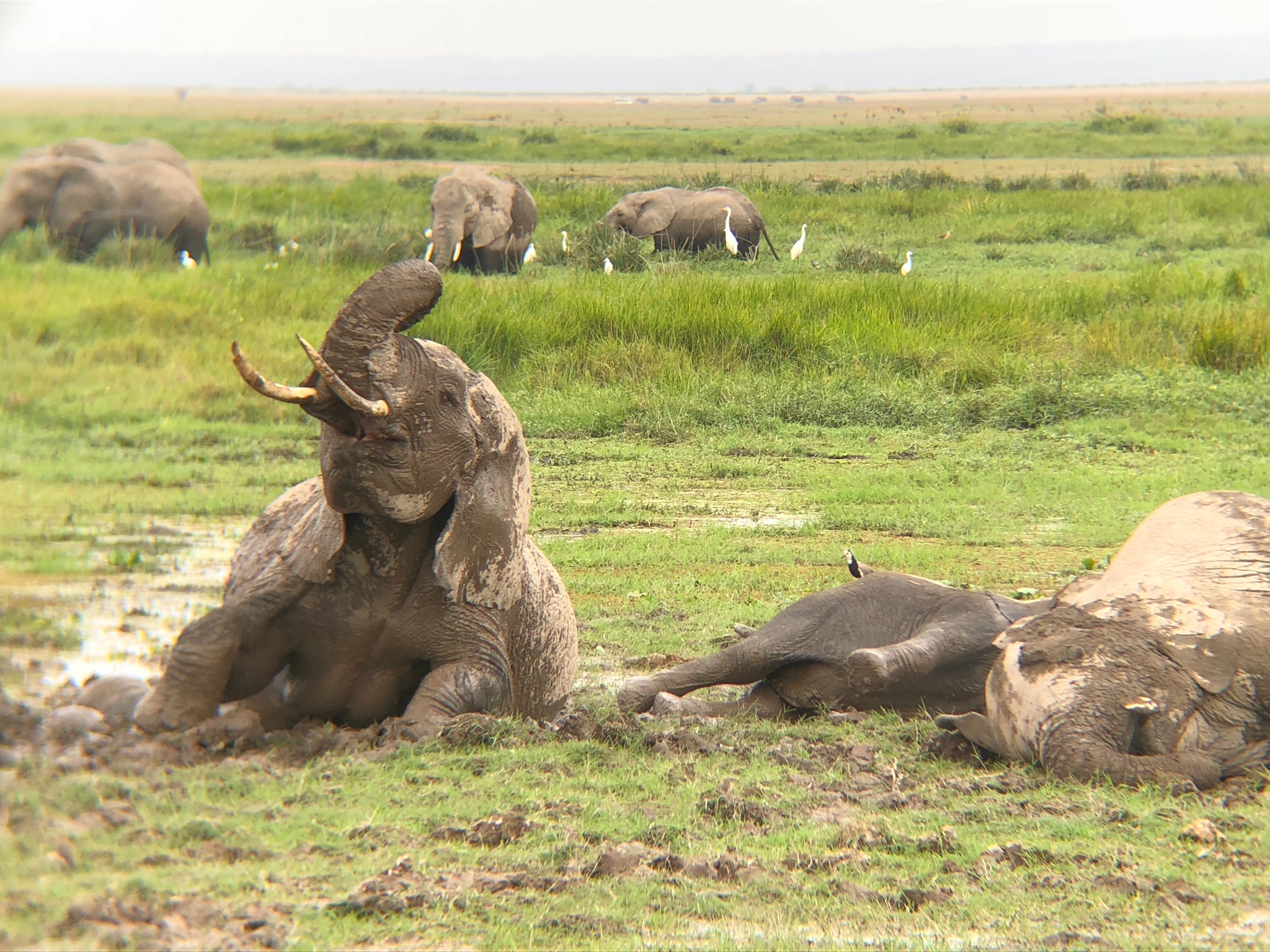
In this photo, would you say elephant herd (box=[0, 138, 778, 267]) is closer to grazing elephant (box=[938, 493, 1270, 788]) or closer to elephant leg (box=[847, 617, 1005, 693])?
elephant leg (box=[847, 617, 1005, 693])

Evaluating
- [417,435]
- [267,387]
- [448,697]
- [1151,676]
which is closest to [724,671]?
[448,697]

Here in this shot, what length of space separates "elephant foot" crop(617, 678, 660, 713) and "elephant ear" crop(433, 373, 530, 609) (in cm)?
124

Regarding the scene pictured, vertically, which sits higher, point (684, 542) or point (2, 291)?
point (2, 291)

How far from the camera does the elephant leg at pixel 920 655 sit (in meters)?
6.11

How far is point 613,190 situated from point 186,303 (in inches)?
A: 799

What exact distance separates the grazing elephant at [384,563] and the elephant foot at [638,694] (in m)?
0.94

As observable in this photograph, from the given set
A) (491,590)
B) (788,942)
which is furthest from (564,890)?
(491,590)

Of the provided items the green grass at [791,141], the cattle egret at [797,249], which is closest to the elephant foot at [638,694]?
the green grass at [791,141]

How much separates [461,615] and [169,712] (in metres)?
1.09

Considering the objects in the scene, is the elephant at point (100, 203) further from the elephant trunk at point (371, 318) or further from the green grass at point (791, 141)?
the green grass at point (791, 141)

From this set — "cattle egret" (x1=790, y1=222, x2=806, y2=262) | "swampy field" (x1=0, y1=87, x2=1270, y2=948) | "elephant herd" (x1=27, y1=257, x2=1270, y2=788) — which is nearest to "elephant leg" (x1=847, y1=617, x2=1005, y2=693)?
"swampy field" (x1=0, y1=87, x2=1270, y2=948)

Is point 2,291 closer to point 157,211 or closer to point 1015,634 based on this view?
point 1015,634

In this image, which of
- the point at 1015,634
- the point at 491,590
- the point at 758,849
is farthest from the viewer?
the point at 1015,634

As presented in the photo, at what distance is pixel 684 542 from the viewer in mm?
9266
